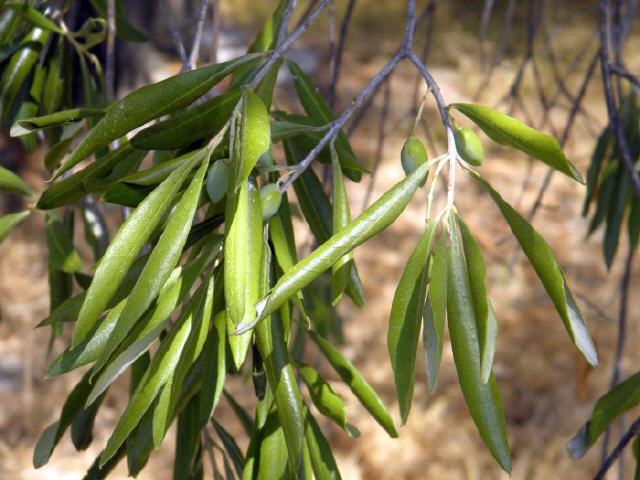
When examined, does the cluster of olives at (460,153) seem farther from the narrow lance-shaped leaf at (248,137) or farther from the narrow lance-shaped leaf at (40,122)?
the narrow lance-shaped leaf at (40,122)

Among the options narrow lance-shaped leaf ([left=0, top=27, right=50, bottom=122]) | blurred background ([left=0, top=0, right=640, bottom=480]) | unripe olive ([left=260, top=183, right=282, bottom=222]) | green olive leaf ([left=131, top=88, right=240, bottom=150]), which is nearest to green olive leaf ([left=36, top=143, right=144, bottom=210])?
green olive leaf ([left=131, top=88, right=240, bottom=150])

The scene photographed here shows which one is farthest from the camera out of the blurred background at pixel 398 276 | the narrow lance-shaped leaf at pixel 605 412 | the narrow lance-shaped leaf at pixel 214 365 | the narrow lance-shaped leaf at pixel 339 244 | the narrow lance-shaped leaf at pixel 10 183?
the blurred background at pixel 398 276

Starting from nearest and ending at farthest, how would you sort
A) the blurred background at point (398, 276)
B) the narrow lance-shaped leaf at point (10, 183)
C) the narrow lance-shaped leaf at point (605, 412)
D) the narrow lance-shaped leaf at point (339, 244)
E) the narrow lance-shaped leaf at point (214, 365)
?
the narrow lance-shaped leaf at point (339, 244)
the narrow lance-shaped leaf at point (214, 365)
the narrow lance-shaped leaf at point (605, 412)
the narrow lance-shaped leaf at point (10, 183)
the blurred background at point (398, 276)

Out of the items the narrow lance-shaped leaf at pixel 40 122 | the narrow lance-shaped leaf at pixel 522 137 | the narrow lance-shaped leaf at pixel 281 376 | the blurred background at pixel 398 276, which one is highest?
the narrow lance-shaped leaf at pixel 40 122

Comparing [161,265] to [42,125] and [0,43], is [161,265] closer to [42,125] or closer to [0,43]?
[42,125]

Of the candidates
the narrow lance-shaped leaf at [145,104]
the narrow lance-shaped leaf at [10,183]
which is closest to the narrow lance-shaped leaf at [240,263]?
the narrow lance-shaped leaf at [145,104]

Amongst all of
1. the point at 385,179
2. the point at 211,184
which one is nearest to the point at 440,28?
the point at 385,179

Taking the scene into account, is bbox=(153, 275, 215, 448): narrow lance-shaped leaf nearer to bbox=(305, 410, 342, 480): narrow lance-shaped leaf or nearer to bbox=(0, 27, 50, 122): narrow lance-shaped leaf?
bbox=(305, 410, 342, 480): narrow lance-shaped leaf

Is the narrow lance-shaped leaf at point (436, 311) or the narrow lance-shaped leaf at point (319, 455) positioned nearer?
the narrow lance-shaped leaf at point (436, 311)
